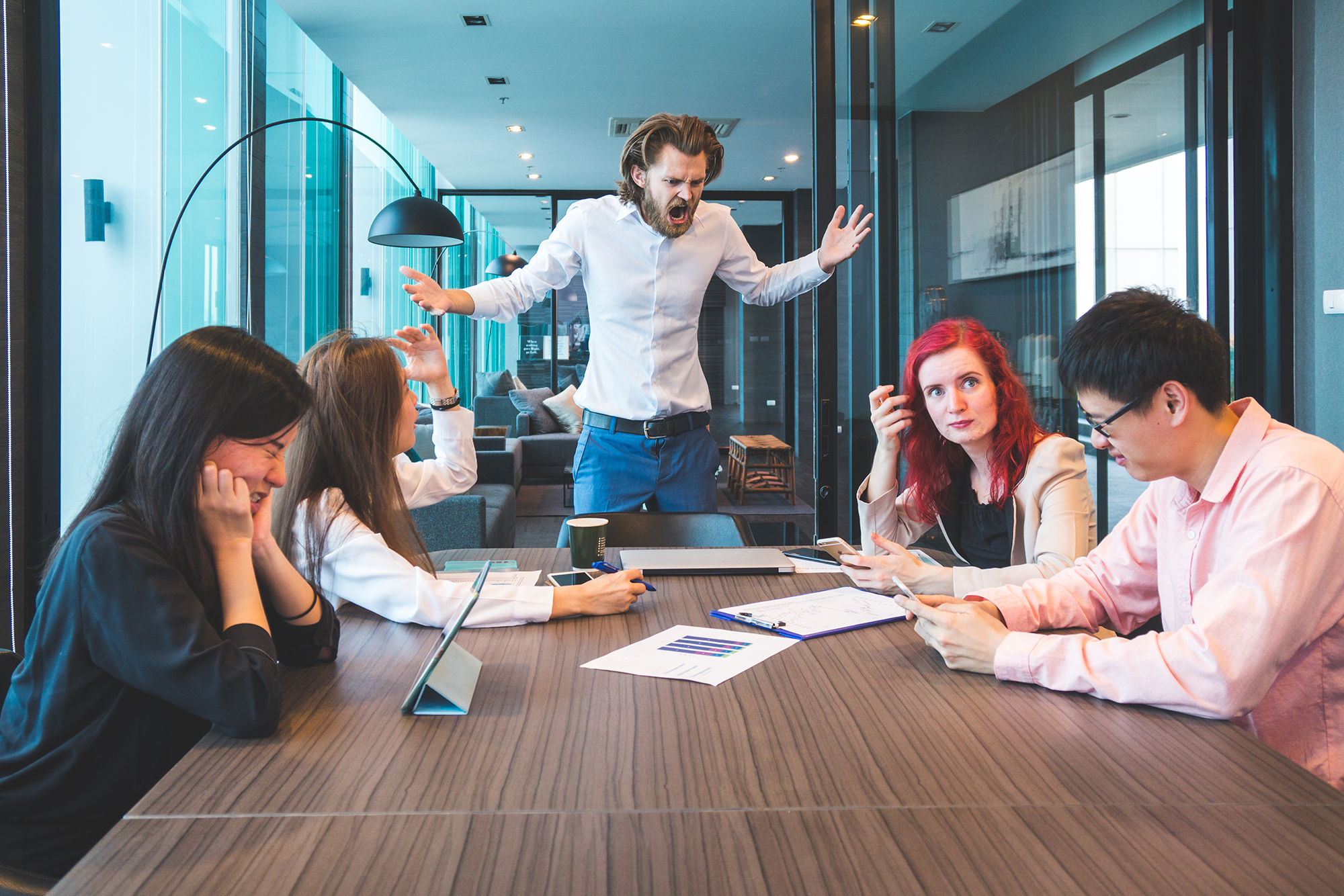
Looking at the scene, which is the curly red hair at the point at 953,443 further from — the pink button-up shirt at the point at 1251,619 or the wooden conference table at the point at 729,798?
the wooden conference table at the point at 729,798

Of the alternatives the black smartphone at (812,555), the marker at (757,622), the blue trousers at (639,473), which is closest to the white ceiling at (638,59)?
the blue trousers at (639,473)

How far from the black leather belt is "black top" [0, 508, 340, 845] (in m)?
1.54

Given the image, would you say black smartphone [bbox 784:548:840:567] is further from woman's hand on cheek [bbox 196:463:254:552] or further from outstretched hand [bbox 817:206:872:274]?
woman's hand on cheek [bbox 196:463:254:552]

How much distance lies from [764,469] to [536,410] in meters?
2.30

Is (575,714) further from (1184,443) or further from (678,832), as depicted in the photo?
(1184,443)

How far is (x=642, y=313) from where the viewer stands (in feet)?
8.39

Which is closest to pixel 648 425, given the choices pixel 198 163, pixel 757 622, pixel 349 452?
pixel 349 452

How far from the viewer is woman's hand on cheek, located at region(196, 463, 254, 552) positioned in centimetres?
108

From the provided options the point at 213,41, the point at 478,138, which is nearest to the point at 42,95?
the point at 213,41

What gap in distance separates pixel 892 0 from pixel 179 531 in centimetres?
295

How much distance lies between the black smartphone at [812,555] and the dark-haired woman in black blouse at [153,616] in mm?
1081

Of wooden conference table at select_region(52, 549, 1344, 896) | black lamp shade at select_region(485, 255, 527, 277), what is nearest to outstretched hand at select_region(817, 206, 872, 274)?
wooden conference table at select_region(52, 549, 1344, 896)

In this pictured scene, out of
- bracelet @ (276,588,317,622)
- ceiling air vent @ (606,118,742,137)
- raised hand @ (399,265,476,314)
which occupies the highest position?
ceiling air vent @ (606,118,742,137)

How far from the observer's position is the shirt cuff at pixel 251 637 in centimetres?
102
